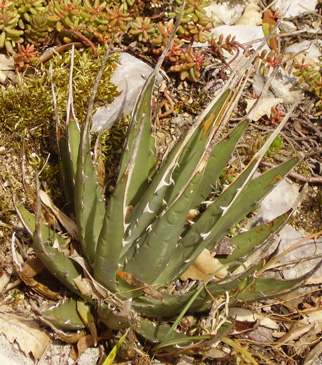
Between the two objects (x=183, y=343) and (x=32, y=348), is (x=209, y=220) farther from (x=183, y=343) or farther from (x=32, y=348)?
(x=32, y=348)


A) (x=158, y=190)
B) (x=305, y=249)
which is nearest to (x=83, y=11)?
(x=158, y=190)

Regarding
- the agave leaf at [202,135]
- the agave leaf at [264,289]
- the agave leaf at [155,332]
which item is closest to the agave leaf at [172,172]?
the agave leaf at [202,135]

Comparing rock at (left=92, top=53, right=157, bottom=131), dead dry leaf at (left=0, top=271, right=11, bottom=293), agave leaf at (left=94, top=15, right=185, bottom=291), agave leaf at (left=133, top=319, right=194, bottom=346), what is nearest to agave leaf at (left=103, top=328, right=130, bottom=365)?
agave leaf at (left=133, top=319, right=194, bottom=346)

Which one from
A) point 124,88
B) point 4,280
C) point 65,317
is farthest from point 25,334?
point 124,88

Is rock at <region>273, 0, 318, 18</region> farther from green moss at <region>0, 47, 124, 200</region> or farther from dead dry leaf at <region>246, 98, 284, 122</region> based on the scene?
green moss at <region>0, 47, 124, 200</region>

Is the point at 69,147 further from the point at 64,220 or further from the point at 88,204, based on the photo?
the point at 64,220

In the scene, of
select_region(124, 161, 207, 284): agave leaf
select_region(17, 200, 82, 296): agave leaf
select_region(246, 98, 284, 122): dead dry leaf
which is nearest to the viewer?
select_region(124, 161, 207, 284): agave leaf
